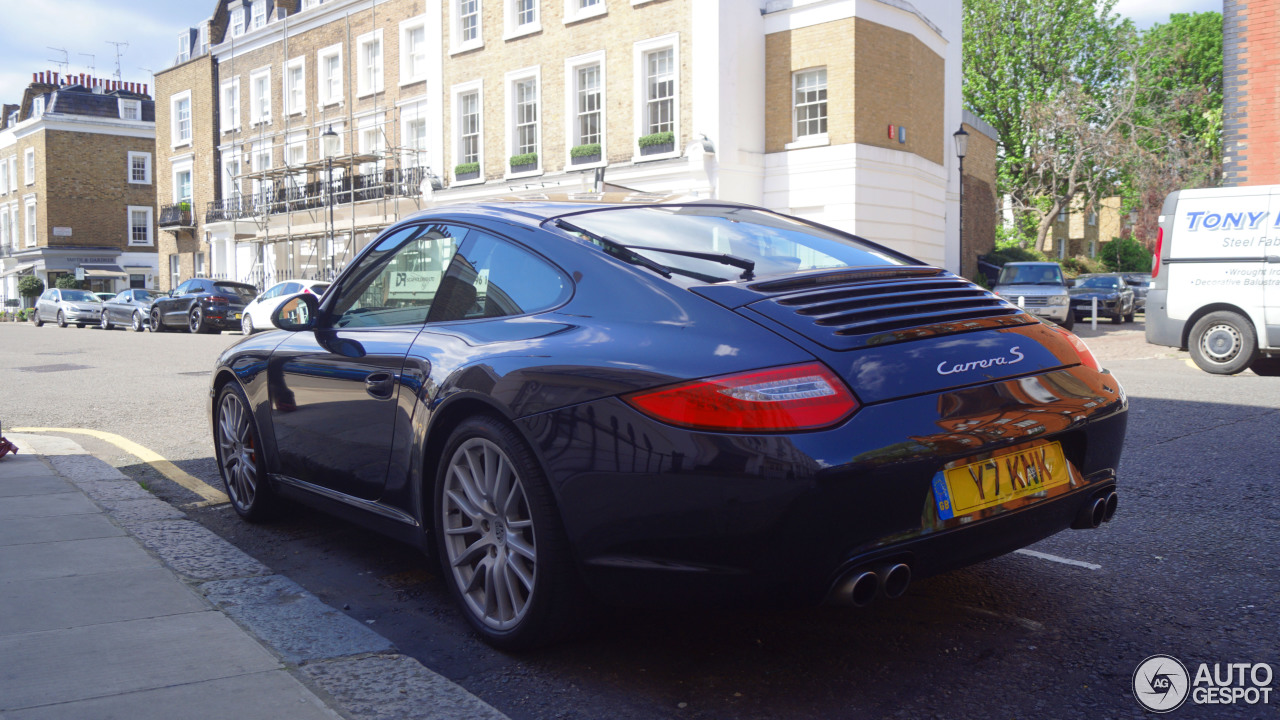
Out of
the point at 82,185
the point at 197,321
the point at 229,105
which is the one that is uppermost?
the point at 229,105

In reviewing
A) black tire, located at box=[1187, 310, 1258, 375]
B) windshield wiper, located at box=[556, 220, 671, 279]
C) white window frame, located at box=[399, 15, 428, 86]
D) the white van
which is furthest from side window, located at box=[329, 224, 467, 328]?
white window frame, located at box=[399, 15, 428, 86]

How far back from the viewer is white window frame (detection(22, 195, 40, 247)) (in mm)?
59062

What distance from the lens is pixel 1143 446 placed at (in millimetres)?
6477

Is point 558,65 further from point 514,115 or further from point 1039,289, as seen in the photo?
point 1039,289

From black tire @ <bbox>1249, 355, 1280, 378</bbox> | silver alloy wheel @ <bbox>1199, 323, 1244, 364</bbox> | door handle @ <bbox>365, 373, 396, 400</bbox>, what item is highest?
door handle @ <bbox>365, 373, 396, 400</bbox>

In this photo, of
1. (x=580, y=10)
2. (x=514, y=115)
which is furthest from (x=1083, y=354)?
(x=514, y=115)

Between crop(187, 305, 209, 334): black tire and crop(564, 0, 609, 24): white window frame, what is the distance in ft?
43.0

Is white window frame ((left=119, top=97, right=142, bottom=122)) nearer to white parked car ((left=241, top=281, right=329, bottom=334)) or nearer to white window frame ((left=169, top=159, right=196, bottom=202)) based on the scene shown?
white window frame ((left=169, top=159, right=196, bottom=202))

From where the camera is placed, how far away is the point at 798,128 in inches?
928

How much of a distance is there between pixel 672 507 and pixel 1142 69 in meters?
49.2

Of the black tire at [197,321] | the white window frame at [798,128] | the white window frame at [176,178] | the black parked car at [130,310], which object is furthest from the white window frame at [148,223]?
the white window frame at [798,128]

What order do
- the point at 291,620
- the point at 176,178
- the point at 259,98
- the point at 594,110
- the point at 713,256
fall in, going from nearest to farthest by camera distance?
the point at 713,256 → the point at 291,620 → the point at 594,110 → the point at 259,98 → the point at 176,178

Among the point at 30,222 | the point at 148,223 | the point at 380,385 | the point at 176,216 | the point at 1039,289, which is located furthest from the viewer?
the point at 148,223

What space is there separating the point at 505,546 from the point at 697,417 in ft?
3.03
